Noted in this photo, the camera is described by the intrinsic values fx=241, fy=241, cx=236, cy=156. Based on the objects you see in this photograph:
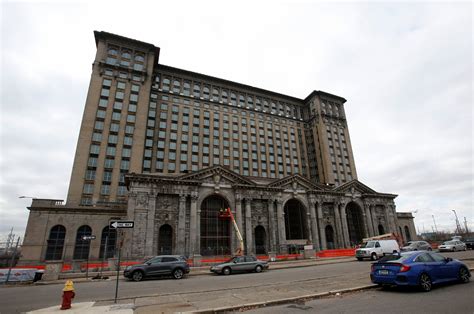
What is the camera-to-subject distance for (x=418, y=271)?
8641 millimetres

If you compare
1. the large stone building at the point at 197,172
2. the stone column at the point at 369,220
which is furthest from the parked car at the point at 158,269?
the stone column at the point at 369,220

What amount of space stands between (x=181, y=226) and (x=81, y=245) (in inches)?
730

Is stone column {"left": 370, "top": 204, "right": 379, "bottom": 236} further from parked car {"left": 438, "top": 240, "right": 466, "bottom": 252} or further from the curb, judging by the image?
the curb

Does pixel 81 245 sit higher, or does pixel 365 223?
pixel 365 223

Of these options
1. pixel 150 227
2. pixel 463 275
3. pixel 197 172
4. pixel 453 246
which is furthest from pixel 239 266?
pixel 453 246

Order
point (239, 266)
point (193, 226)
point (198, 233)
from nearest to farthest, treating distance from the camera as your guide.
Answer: point (239, 266) → point (193, 226) → point (198, 233)

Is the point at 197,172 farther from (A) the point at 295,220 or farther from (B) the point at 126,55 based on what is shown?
(B) the point at 126,55

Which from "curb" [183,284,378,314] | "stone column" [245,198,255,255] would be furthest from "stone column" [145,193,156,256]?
"curb" [183,284,378,314]

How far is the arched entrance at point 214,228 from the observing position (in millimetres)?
35281

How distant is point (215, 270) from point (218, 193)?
1892cm

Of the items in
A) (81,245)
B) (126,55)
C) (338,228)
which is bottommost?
(81,245)

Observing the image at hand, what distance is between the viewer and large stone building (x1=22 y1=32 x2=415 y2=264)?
34875 mm

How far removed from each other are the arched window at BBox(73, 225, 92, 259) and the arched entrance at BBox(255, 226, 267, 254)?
27072 millimetres

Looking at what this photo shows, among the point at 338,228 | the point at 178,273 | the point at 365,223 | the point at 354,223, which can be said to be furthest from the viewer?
the point at 354,223
